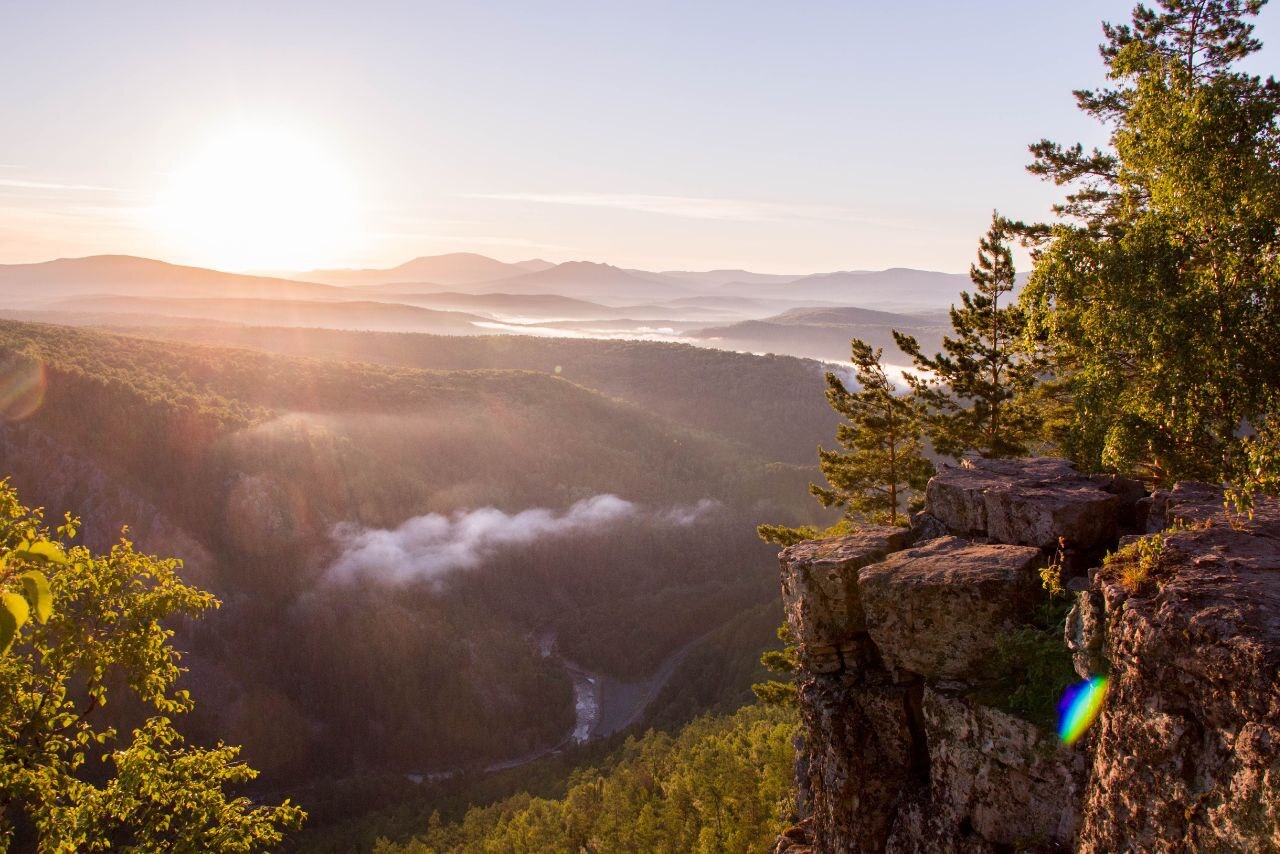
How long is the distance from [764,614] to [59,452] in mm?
123847

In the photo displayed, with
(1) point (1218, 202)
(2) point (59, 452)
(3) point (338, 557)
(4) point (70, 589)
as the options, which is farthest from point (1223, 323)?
(2) point (59, 452)

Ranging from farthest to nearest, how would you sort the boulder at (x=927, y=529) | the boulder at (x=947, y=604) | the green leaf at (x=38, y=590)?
the boulder at (x=927, y=529) < the boulder at (x=947, y=604) < the green leaf at (x=38, y=590)

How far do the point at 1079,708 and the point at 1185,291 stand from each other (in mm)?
7597

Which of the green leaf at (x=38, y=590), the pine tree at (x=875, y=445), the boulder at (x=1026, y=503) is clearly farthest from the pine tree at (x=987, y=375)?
the green leaf at (x=38, y=590)

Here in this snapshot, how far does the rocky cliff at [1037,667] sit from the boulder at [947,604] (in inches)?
1.2

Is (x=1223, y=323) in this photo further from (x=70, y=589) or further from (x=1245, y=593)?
(x=70, y=589)

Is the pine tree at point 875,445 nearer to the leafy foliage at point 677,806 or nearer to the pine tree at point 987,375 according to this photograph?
the pine tree at point 987,375

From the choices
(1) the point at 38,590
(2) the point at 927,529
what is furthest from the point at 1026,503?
(1) the point at 38,590

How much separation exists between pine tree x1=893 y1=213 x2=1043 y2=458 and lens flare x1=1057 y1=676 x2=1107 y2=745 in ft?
51.8

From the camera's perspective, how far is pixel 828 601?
1474cm

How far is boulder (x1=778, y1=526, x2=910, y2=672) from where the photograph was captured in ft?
47.8

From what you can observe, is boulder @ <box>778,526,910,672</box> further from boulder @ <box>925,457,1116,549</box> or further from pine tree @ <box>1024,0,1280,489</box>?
pine tree @ <box>1024,0,1280,489</box>

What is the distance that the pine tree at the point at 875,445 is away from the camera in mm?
28031

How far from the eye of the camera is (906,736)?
13.6 m
